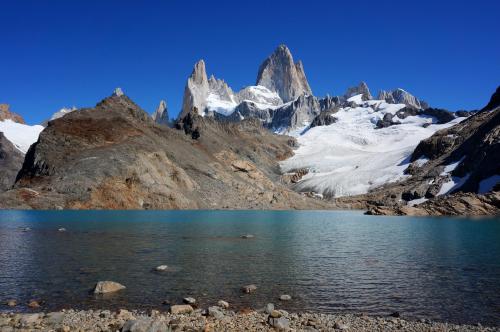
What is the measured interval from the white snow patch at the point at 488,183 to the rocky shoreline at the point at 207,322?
5908 inches

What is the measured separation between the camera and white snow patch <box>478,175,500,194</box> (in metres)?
151

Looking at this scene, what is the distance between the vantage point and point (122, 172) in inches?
5404

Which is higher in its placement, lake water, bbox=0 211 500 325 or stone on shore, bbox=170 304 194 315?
lake water, bbox=0 211 500 325

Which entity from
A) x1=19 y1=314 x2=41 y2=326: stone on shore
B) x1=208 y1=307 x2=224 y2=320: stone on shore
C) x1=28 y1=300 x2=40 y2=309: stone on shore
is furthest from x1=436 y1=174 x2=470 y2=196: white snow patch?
x1=19 y1=314 x2=41 y2=326: stone on shore

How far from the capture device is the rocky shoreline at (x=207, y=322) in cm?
1839

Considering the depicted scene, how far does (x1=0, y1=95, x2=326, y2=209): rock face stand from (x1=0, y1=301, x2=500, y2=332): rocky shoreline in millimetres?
110501

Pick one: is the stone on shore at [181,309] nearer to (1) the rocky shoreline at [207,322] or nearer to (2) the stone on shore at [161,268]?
(1) the rocky shoreline at [207,322]

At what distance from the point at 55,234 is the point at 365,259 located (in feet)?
131

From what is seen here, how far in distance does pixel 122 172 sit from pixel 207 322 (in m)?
124

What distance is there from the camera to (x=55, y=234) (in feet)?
185

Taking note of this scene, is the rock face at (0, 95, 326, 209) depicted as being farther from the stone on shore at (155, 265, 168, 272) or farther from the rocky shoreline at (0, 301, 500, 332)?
the rocky shoreline at (0, 301, 500, 332)

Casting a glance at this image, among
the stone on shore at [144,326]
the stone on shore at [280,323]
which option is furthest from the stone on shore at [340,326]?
the stone on shore at [144,326]

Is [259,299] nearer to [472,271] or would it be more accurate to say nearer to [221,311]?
[221,311]

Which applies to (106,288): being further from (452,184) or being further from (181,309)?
(452,184)
